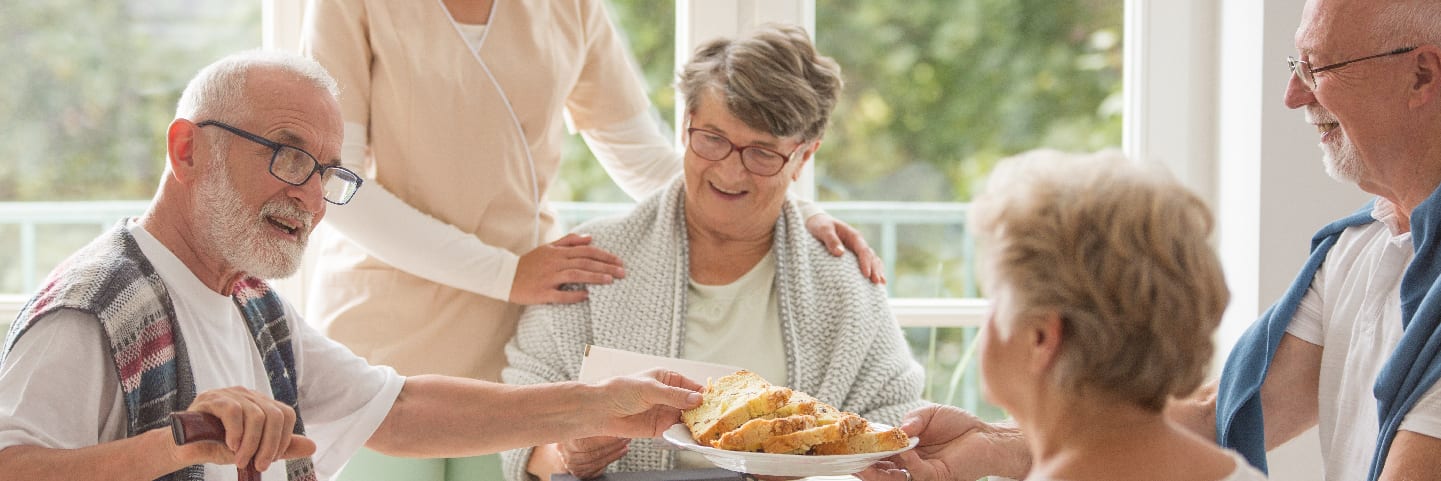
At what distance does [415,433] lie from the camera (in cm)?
200

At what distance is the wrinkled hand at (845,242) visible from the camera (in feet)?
→ 8.03

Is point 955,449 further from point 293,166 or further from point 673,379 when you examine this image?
point 293,166

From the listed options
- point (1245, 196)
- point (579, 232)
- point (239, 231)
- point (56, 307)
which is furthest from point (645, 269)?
point (1245, 196)

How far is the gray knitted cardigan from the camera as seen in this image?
7.41 feet

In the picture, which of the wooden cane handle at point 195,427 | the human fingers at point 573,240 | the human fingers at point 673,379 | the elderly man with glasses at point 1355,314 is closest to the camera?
the wooden cane handle at point 195,427

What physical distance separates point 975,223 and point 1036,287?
99mm

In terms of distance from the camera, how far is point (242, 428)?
1.39 m

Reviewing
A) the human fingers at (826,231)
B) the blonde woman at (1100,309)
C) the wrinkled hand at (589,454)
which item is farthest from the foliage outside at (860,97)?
the blonde woman at (1100,309)

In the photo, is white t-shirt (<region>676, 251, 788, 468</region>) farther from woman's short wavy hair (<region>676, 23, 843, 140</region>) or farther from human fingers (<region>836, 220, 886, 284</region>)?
woman's short wavy hair (<region>676, 23, 843, 140</region>)

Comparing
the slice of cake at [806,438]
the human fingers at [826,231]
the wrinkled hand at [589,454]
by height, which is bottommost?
the wrinkled hand at [589,454]

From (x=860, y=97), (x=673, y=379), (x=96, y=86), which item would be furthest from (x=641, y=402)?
(x=96, y=86)

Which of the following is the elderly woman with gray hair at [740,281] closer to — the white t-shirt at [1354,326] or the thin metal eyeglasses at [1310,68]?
the white t-shirt at [1354,326]

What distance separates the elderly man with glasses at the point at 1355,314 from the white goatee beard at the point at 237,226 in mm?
929

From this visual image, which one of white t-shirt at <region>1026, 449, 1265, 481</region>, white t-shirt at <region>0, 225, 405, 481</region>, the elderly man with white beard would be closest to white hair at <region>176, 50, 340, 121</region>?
the elderly man with white beard
